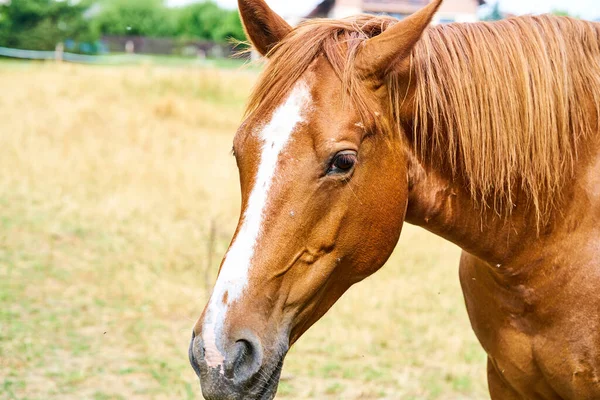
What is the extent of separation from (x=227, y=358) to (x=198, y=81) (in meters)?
17.2

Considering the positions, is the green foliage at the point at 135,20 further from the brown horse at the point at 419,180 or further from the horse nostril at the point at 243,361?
the horse nostril at the point at 243,361

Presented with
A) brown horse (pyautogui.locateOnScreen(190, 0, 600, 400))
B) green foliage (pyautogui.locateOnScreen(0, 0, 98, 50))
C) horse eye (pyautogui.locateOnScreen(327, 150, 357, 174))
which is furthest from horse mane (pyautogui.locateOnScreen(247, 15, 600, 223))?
green foliage (pyautogui.locateOnScreen(0, 0, 98, 50))

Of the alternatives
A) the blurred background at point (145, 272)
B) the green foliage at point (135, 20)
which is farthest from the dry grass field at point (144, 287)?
the green foliage at point (135, 20)

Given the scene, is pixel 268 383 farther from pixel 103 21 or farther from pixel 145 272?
pixel 103 21

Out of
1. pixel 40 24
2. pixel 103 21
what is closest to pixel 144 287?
pixel 40 24

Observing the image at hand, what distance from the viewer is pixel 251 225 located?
6.27 feet

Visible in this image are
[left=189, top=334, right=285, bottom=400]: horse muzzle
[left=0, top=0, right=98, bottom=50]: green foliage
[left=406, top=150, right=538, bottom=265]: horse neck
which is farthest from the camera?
[left=0, top=0, right=98, bottom=50]: green foliage

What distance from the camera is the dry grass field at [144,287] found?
476cm

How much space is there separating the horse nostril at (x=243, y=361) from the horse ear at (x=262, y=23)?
1.13 metres

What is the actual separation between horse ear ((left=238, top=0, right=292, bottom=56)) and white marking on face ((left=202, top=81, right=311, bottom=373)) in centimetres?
40

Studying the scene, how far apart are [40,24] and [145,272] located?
24163mm

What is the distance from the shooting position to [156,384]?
462 cm

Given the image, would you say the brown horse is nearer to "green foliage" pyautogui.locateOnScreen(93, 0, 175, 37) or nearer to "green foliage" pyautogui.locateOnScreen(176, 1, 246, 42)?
"green foliage" pyautogui.locateOnScreen(176, 1, 246, 42)

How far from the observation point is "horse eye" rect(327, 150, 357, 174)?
6.52 feet
